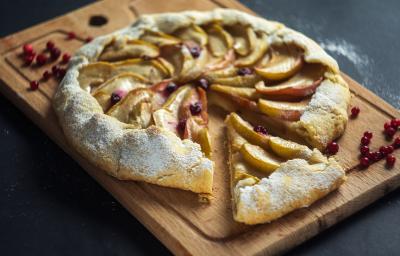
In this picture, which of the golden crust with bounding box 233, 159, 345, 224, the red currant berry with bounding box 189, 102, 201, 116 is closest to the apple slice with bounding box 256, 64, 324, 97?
the red currant berry with bounding box 189, 102, 201, 116

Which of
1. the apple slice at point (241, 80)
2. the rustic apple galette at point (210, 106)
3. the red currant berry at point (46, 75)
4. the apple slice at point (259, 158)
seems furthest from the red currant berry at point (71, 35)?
the apple slice at point (259, 158)

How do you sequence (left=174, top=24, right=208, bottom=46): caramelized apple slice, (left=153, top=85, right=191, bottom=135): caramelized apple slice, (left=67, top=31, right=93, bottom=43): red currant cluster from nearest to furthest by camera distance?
(left=153, top=85, right=191, bottom=135): caramelized apple slice
(left=174, top=24, right=208, bottom=46): caramelized apple slice
(left=67, top=31, right=93, bottom=43): red currant cluster

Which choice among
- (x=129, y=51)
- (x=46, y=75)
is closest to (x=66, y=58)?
(x=46, y=75)

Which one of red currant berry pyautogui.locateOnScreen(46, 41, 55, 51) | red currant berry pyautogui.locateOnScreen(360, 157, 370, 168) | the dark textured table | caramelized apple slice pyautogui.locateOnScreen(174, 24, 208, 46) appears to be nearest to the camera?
the dark textured table

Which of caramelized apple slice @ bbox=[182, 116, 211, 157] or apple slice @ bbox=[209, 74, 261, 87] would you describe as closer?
caramelized apple slice @ bbox=[182, 116, 211, 157]

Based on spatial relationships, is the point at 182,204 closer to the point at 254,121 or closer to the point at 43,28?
the point at 254,121

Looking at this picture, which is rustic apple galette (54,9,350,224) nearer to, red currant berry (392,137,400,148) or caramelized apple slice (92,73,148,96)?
caramelized apple slice (92,73,148,96)

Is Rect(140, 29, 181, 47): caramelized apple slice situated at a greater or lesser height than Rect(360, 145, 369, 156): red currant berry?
lesser

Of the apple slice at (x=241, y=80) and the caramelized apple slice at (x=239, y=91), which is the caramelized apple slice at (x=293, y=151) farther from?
the apple slice at (x=241, y=80)
